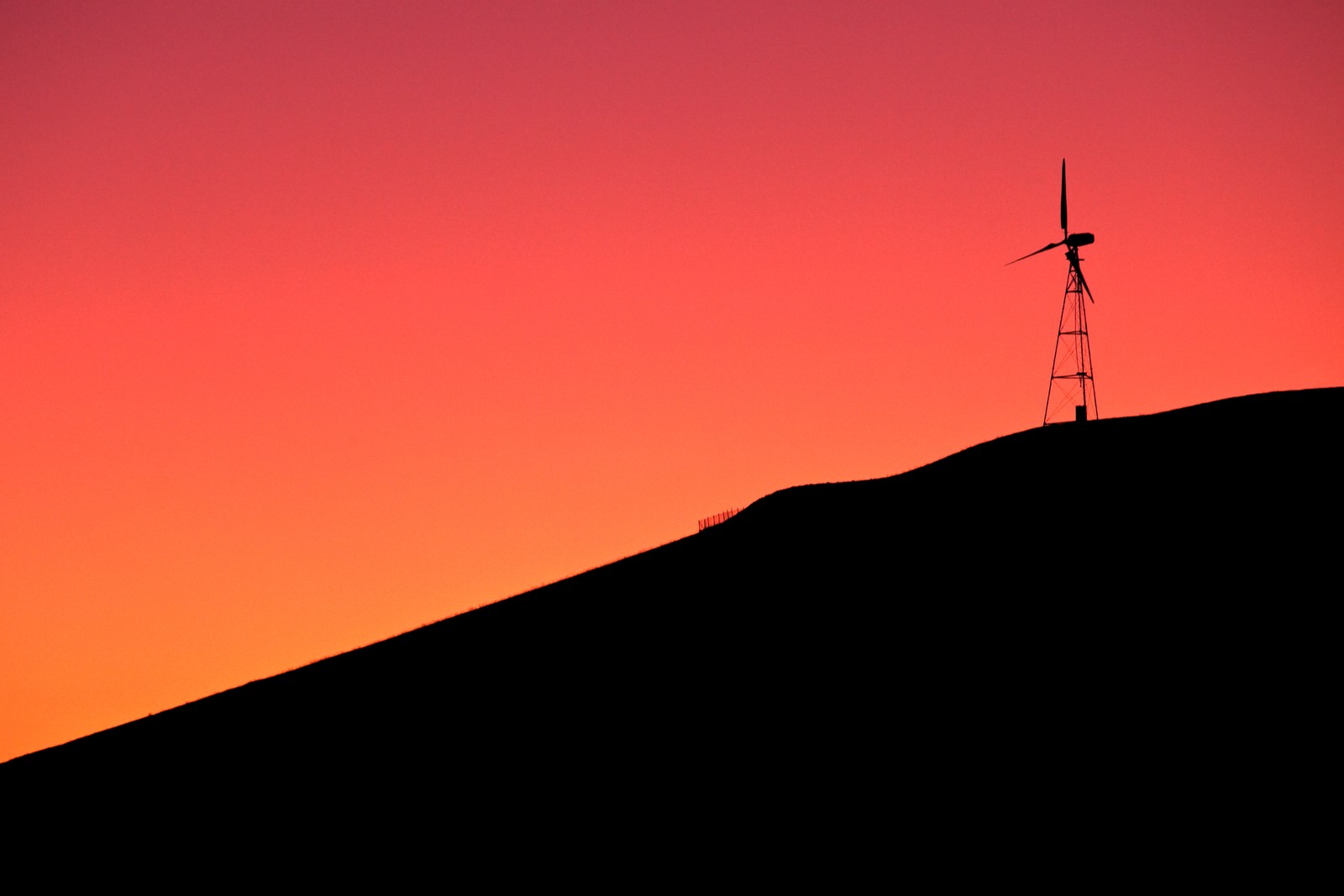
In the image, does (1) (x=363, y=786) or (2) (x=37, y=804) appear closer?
(1) (x=363, y=786)

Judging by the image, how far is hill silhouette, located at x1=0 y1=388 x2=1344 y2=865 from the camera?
646 inches

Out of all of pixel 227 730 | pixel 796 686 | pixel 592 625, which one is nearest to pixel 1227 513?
pixel 796 686

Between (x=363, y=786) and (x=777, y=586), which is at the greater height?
(x=777, y=586)

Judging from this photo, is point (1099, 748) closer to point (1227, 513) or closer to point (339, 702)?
point (1227, 513)

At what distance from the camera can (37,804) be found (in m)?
28.4

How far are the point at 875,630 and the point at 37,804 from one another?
1839 centimetres

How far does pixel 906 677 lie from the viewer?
806 inches

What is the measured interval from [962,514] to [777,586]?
4557 millimetres

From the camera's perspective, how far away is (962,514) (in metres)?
29.6

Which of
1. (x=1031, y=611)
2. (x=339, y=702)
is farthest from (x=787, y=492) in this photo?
(x=1031, y=611)

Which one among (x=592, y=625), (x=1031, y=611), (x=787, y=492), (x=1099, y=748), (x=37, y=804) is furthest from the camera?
(x=787, y=492)

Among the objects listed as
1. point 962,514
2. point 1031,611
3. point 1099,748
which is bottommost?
point 1099,748

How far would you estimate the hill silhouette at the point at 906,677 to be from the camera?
16.4 metres

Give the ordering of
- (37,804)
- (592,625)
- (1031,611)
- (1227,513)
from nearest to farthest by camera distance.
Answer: (1031,611), (1227,513), (37,804), (592,625)
